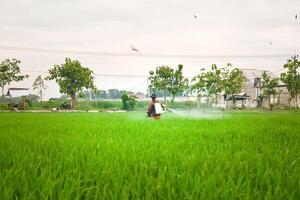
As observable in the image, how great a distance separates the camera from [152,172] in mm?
2979

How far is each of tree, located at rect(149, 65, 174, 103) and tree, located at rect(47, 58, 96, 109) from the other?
9.46 m

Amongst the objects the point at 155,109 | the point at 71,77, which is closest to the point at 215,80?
the point at 71,77

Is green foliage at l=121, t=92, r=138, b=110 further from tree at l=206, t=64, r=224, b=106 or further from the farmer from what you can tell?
the farmer

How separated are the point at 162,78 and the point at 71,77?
13.2 metres

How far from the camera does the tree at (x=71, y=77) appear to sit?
49906 mm

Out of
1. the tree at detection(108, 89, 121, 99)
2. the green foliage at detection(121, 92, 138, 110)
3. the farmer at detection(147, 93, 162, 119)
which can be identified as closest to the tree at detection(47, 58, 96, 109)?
the green foliage at detection(121, 92, 138, 110)

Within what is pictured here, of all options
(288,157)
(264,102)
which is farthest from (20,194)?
(264,102)

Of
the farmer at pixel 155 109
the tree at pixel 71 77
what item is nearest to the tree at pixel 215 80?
the tree at pixel 71 77

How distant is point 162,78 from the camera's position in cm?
5431

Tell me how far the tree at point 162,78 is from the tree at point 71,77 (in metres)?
9.46

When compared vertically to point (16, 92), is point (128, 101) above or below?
below

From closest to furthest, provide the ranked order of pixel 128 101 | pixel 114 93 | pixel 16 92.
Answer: pixel 128 101, pixel 16 92, pixel 114 93

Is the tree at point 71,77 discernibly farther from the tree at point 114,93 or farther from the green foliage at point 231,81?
the tree at point 114,93

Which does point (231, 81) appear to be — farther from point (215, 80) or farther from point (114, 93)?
point (114, 93)
